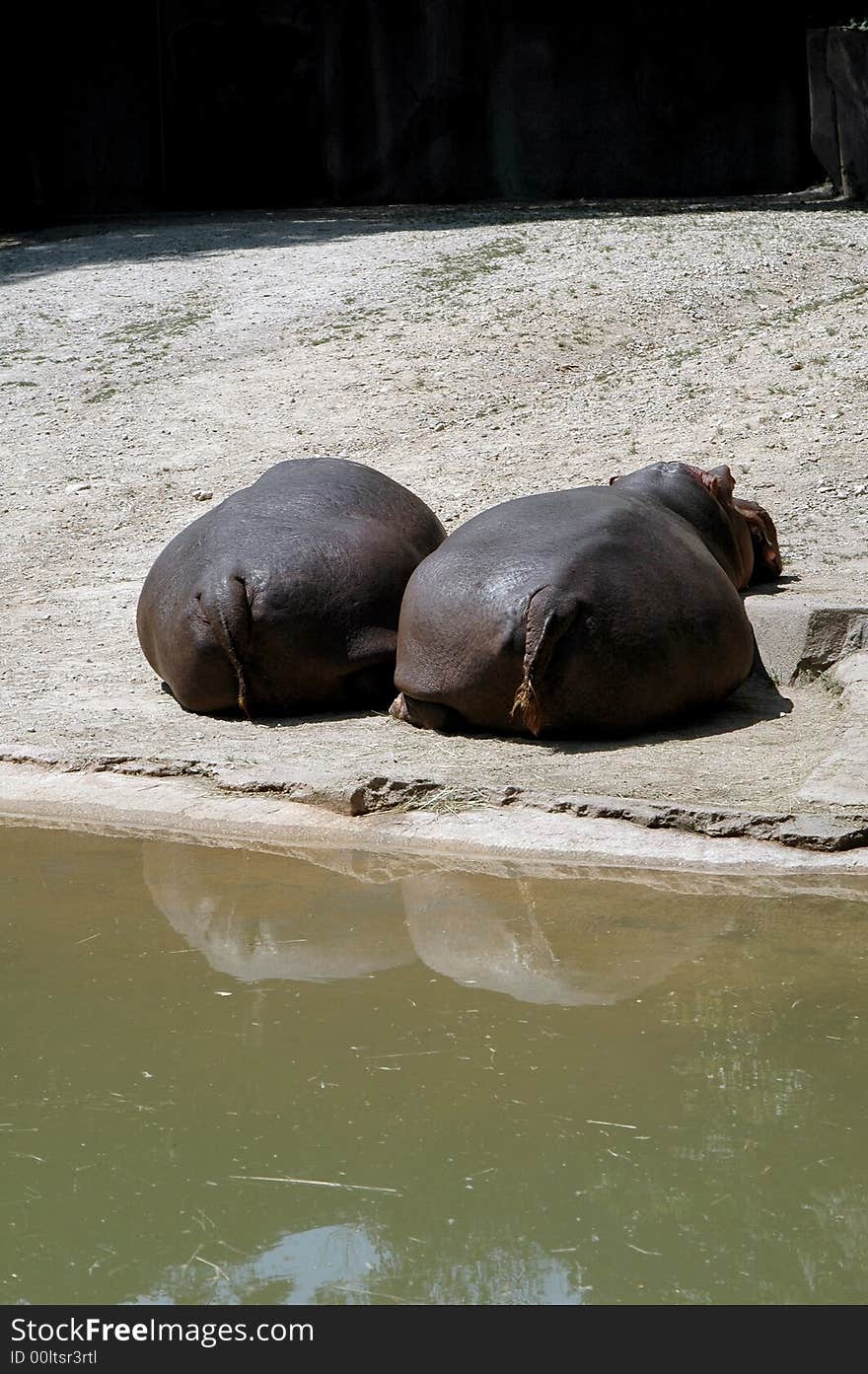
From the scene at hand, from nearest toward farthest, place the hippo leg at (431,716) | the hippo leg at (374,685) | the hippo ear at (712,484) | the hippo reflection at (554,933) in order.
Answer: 1. the hippo reflection at (554,933)
2. the hippo leg at (431,716)
3. the hippo leg at (374,685)
4. the hippo ear at (712,484)

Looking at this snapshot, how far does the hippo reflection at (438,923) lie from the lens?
3.89m

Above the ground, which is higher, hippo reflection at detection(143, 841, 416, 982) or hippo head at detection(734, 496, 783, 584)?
hippo reflection at detection(143, 841, 416, 982)

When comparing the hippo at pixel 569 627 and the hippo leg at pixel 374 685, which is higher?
the hippo at pixel 569 627

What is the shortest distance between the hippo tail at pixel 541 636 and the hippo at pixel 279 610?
2.67ft

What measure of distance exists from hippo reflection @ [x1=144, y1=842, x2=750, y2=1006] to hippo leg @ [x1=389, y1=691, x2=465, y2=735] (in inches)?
44.6

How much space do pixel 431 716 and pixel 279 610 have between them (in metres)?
0.71

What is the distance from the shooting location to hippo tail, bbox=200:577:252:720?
6020 mm

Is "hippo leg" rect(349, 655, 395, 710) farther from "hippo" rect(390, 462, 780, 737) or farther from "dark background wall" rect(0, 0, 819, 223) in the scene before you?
"dark background wall" rect(0, 0, 819, 223)

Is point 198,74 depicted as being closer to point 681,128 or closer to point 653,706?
point 681,128

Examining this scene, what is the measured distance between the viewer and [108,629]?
25.0ft

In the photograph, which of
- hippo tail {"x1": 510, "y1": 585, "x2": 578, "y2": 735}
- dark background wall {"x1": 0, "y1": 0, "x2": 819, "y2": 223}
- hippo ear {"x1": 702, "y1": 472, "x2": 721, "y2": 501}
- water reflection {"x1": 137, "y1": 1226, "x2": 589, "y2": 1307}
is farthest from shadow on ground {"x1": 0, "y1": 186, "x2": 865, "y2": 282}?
water reflection {"x1": 137, "y1": 1226, "x2": 589, "y2": 1307}

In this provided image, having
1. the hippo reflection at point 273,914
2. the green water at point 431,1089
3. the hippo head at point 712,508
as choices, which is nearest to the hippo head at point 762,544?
the hippo head at point 712,508

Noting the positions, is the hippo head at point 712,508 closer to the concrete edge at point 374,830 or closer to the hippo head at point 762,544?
the hippo head at point 762,544
